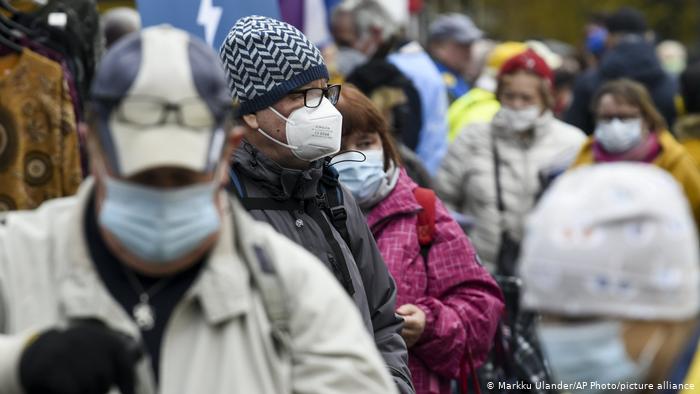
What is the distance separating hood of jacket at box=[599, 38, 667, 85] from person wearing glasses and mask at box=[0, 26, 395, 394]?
30.0 feet

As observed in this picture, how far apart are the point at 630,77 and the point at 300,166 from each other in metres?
7.49

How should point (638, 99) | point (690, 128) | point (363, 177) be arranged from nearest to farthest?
point (363, 177)
point (638, 99)
point (690, 128)

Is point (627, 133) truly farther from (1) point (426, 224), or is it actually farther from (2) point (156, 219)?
(2) point (156, 219)

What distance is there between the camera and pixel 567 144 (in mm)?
8930

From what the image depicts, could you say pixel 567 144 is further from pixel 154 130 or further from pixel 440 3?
pixel 440 3

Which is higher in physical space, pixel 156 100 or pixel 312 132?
pixel 156 100

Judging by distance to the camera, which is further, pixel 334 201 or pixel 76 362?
pixel 334 201

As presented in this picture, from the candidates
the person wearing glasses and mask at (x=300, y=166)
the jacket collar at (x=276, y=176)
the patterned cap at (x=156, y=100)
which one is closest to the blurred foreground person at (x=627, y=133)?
the person wearing glasses and mask at (x=300, y=166)

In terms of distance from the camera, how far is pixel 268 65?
4.79 metres

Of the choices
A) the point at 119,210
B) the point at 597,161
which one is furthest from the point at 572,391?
the point at 597,161

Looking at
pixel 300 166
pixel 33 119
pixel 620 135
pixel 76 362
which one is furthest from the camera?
pixel 620 135

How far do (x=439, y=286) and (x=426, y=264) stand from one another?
97 millimetres

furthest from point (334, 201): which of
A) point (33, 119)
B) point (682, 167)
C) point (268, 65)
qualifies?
point (682, 167)

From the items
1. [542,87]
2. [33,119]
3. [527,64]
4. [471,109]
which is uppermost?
[33,119]
